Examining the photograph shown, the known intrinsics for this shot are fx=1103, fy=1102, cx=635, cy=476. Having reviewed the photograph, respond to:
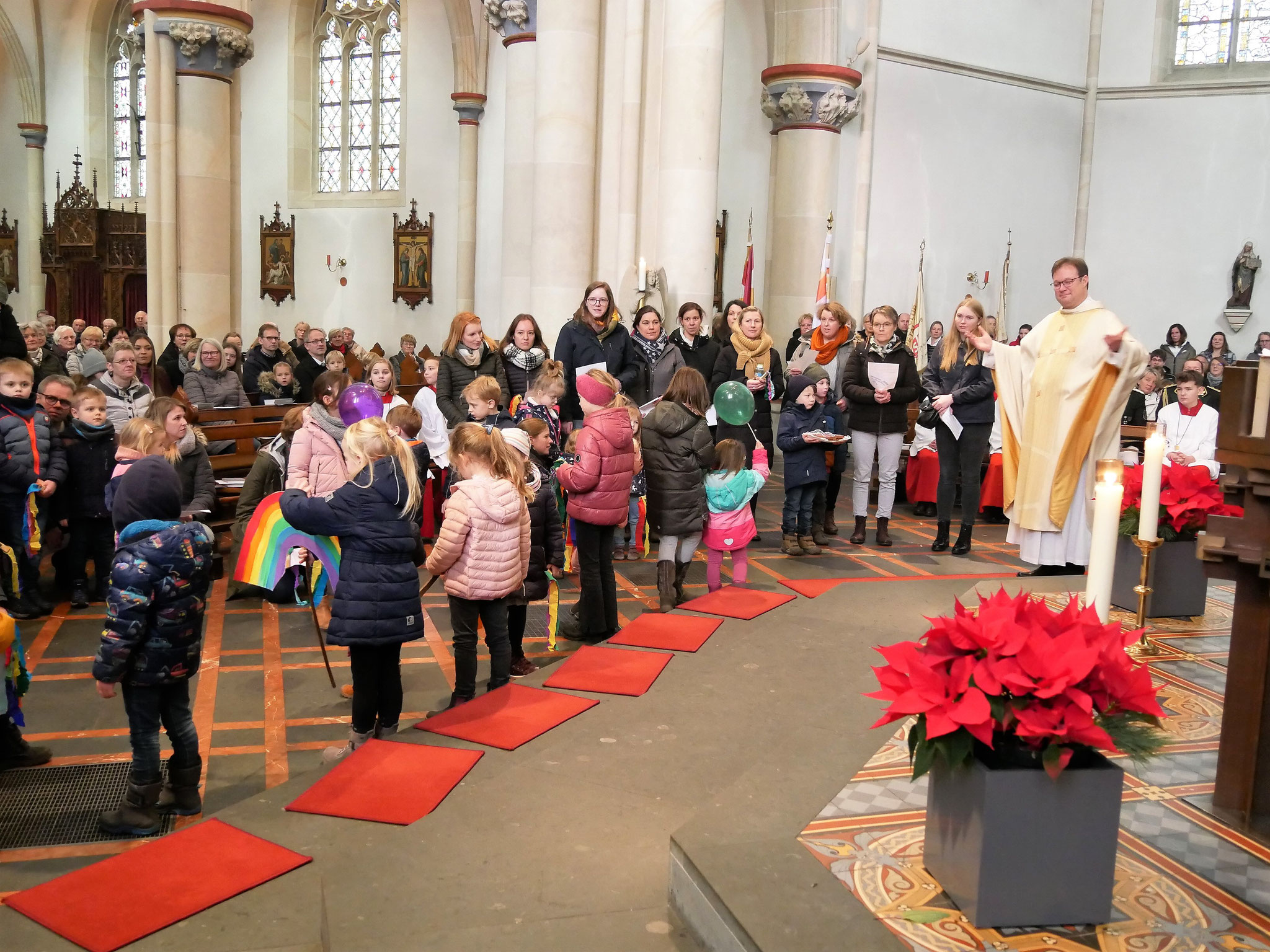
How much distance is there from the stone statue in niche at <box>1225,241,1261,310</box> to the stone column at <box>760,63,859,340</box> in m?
5.81

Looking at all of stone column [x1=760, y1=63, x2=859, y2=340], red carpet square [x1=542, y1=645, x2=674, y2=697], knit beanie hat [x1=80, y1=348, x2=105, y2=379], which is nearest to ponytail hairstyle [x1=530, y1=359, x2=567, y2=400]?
red carpet square [x1=542, y1=645, x2=674, y2=697]

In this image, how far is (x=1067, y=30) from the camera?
15453 millimetres

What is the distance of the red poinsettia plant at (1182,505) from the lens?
16.0 ft

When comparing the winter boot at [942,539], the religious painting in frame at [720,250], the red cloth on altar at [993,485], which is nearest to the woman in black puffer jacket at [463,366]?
the winter boot at [942,539]

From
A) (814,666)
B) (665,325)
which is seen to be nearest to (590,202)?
(665,325)

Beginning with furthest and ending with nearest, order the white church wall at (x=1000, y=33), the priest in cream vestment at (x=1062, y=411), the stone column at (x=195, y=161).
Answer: the white church wall at (x=1000, y=33) → the stone column at (x=195, y=161) → the priest in cream vestment at (x=1062, y=411)

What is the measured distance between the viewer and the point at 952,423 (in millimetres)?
7785

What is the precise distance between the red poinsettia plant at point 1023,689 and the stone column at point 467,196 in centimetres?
1486

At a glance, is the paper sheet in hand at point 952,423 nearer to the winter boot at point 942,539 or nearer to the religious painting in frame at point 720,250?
the winter boot at point 942,539

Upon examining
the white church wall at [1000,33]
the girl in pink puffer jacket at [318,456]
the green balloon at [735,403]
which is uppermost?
the white church wall at [1000,33]

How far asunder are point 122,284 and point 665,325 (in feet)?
42.5

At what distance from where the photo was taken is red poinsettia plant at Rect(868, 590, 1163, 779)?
7.14 ft

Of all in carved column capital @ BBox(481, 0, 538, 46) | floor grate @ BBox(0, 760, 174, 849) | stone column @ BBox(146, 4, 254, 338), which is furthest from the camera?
stone column @ BBox(146, 4, 254, 338)

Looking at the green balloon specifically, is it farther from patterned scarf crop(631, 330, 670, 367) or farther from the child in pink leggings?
patterned scarf crop(631, 330, 670, 367)
